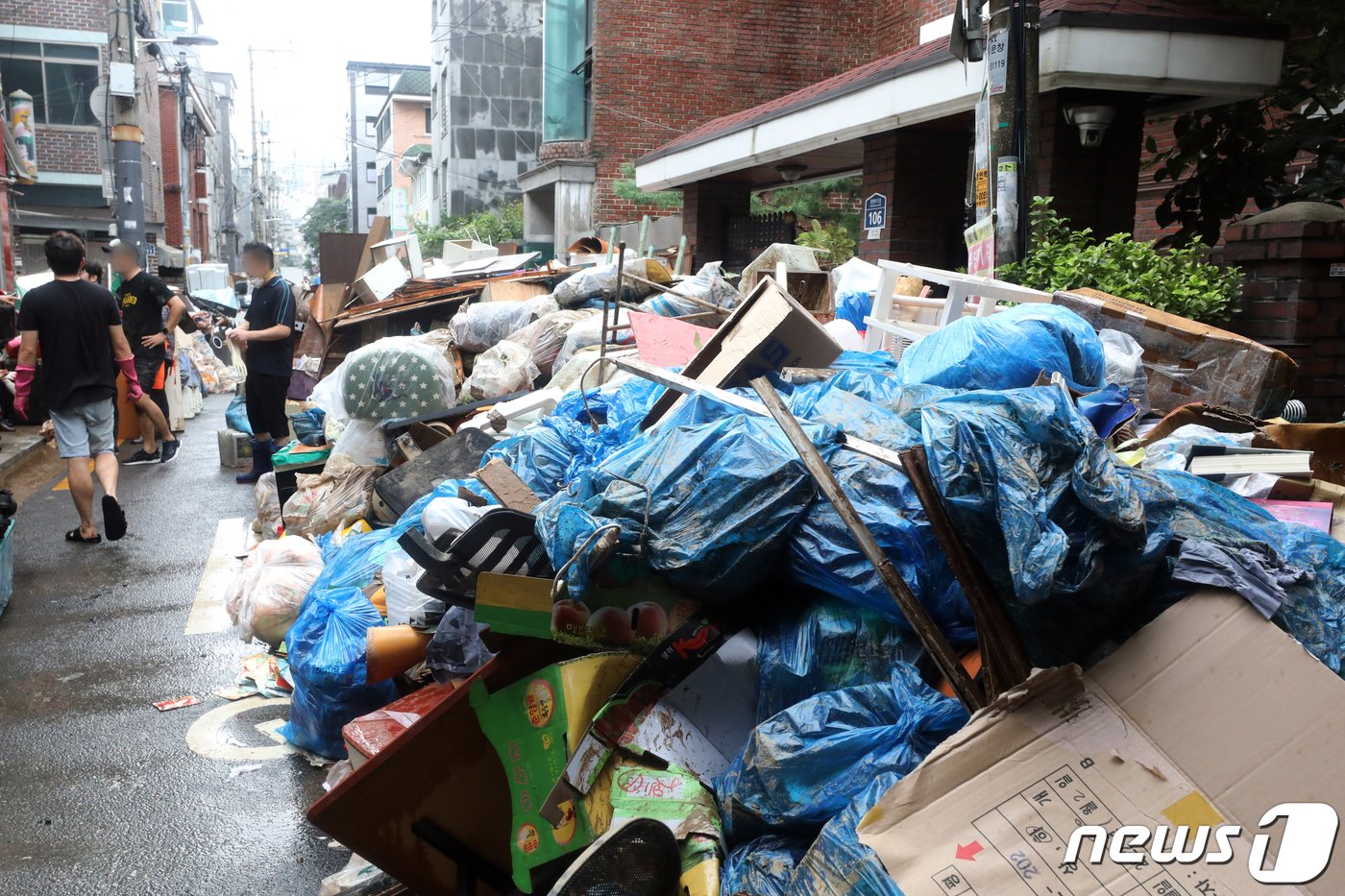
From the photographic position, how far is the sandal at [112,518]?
5.95 meters

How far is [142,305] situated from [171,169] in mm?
37038

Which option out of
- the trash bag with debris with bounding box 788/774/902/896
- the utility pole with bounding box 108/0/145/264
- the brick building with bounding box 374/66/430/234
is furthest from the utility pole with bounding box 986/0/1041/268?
the brick building with bounding box 374/66/430/234

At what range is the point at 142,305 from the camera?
337 inches

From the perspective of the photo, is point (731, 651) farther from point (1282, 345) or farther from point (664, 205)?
point (664, 205)

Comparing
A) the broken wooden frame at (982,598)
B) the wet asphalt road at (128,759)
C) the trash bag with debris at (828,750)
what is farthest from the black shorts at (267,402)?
the broken wooden frame at (982,598)

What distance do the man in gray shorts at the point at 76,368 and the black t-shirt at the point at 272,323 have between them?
125 cm

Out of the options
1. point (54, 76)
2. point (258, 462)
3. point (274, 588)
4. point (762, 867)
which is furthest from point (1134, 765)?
point (54, 76)

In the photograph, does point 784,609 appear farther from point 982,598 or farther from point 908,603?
point 982,598

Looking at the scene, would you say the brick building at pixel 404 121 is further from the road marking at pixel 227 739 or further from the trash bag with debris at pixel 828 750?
the trash bag with debris at pixel 828 750

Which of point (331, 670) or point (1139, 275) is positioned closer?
point (331, 670)

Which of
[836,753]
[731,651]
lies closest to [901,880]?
[836,753]

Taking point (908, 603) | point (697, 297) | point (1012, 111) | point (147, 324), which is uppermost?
point (1012, 111)

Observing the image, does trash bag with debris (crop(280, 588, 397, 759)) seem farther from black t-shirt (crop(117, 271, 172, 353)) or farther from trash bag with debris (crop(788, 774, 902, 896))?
black t-shirt (crop(117, 271, 172, 353))

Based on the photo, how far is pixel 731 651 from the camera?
2523 mm
